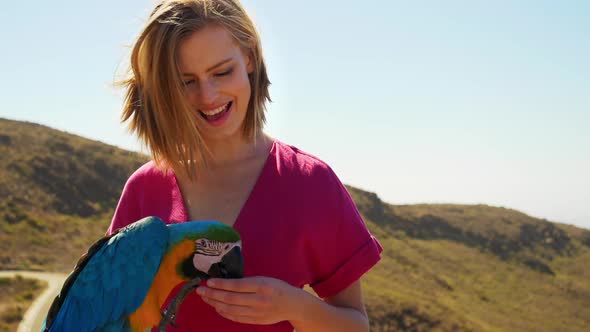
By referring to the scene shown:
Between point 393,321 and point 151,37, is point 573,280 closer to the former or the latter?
point 393,321

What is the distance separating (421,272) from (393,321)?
497 inches

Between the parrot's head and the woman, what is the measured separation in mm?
259

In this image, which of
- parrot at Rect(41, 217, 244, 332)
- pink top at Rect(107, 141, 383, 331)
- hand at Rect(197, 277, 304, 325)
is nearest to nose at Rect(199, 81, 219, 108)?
pink top at Rect(107, 141, 383, 331)

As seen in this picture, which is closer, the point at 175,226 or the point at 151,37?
the point at 175,226

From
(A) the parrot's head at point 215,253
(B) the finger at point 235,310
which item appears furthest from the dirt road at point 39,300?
(B) the finger at point 235,310

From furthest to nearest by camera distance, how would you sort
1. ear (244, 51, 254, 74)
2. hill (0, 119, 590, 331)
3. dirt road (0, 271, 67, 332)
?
1. hill (0, 119, 590, 331)
2. dirt road (0, 271, 67, 332)
3. ear (244, 51, 254, 74)

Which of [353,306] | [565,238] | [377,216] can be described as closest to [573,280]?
[565,238]

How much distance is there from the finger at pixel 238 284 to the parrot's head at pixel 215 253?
0.45ft

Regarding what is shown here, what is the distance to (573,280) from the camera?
3591cm

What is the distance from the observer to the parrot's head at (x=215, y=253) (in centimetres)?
224

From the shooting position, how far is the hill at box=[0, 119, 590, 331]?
22562mm

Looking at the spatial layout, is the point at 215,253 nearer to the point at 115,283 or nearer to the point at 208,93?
the point at 115,283

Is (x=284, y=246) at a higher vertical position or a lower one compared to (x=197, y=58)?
lower

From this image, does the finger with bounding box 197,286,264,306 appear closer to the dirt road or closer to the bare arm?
the bare arm
